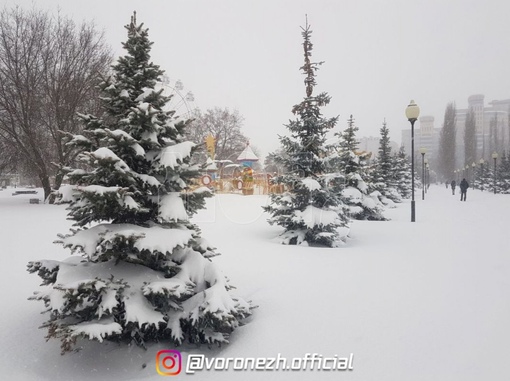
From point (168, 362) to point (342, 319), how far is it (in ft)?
6.98

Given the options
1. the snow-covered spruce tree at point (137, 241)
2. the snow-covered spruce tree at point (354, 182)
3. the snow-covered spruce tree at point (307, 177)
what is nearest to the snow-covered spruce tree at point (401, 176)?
the snow-covered spruce tree at point (354, 182)

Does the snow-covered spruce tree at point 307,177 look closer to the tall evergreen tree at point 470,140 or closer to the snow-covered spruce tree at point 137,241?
the snow-covered spruce tree at point 137,241

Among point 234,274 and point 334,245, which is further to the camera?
point 334,245

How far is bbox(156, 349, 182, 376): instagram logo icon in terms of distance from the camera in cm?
357

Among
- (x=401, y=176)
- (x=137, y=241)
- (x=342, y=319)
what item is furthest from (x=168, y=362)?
(x=401, y=176)

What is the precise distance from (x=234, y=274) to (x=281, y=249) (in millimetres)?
2144

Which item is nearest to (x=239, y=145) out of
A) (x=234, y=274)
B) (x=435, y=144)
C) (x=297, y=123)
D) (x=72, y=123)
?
(x=72, y=123)

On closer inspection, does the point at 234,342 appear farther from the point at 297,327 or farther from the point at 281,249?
the point at 281,249

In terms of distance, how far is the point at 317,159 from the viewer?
9117mm

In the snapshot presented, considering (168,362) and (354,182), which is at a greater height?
(354,182)

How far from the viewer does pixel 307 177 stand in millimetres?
9172

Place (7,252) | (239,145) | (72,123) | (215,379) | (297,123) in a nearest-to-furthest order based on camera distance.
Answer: (215,379) < (7,252) < (297,123) < (72,123) < (239,145)

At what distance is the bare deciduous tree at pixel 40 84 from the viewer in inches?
764

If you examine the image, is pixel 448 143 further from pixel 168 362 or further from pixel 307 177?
pixel 168 362
